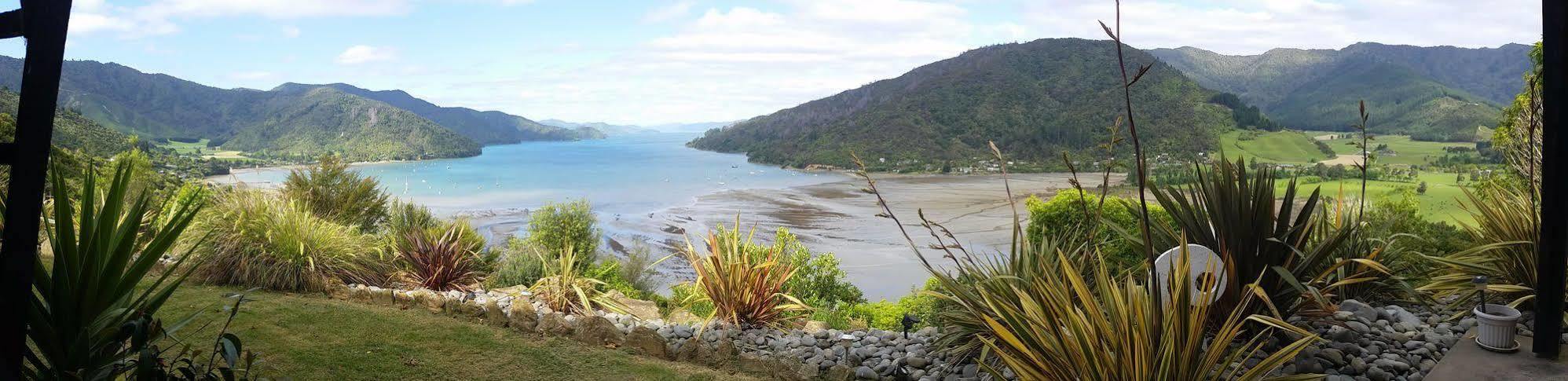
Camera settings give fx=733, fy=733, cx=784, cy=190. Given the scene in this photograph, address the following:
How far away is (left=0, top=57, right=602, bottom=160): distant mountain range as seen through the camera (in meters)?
35.1

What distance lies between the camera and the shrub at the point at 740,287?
14.8ft

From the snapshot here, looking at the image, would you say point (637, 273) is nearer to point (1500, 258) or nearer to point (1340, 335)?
point (1340, 335)

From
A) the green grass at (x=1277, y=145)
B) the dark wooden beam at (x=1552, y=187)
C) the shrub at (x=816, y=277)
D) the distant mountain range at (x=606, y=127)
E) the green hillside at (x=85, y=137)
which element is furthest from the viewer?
the distant mountain range at (x=606, y=127)

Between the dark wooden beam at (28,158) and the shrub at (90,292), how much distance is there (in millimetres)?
210

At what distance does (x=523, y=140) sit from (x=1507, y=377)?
273ft

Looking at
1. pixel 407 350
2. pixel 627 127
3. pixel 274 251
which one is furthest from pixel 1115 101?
pixel 627 127

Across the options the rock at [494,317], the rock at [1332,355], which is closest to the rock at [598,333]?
the rock at [494,317]

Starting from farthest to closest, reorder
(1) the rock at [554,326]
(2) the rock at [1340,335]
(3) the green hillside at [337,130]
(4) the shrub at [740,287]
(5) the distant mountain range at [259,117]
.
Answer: (3) the green hillside at [337,130]
(5) the distant mountain range at [259,117]
(4) the shrub at [740,287]
(1) the rock at [554,326]
(2) the rock at [1340,335]

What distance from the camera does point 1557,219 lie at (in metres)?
3.10

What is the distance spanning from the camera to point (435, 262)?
629cm

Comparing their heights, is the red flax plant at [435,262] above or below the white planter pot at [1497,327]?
below

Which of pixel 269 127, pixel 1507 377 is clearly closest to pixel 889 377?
pixel 1507 377

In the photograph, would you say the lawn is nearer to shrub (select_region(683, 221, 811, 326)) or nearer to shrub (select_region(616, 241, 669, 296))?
shrub (select_region(616, 241, 669, 296))

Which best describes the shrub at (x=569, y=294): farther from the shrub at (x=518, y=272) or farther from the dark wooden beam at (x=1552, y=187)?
the dark wooden beam at (x=1552, y=187)
